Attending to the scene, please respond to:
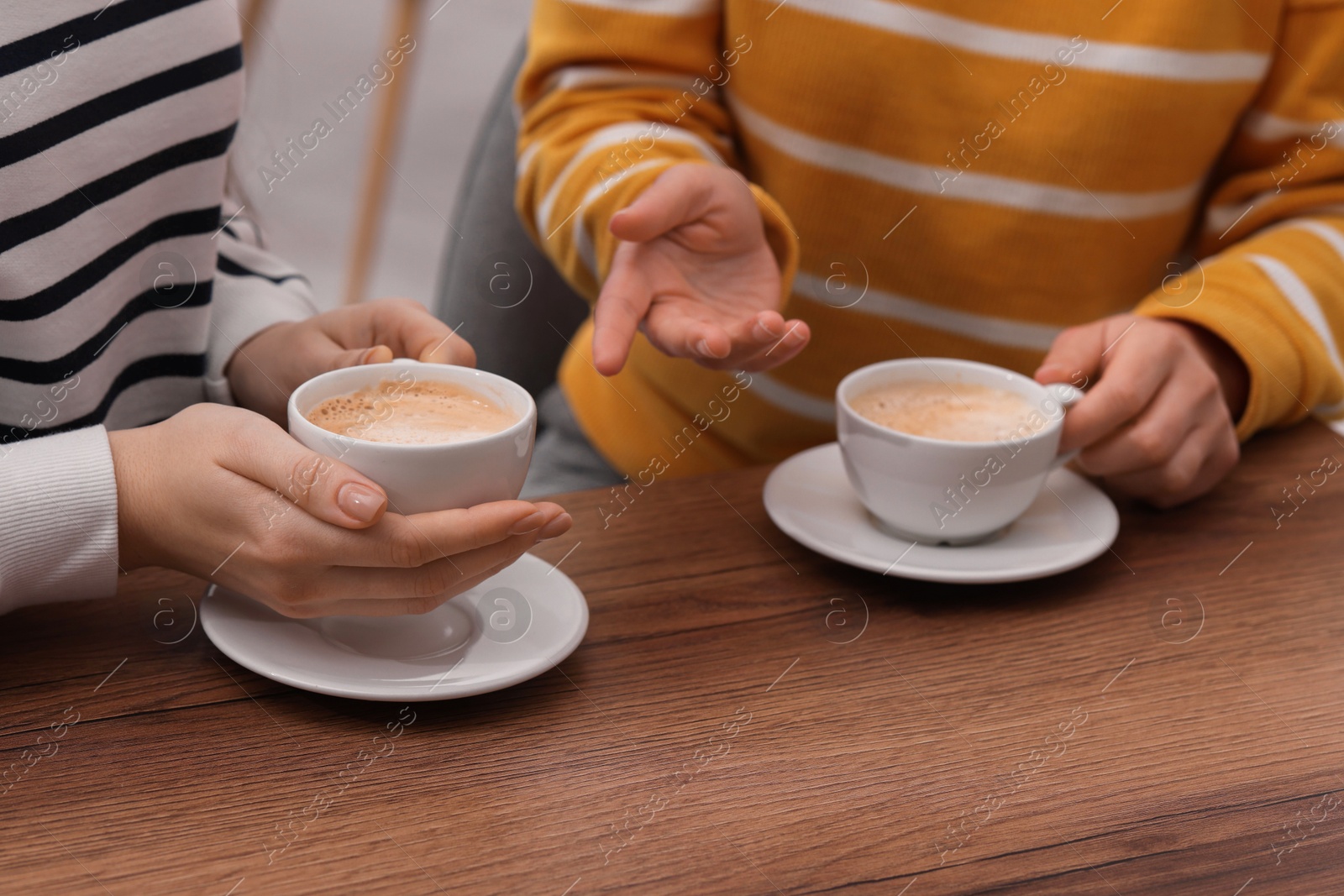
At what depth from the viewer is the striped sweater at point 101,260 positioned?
1.88ft

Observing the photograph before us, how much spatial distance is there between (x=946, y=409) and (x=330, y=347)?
429 millimetres

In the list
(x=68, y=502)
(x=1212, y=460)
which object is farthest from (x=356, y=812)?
(x=1212, y=460)

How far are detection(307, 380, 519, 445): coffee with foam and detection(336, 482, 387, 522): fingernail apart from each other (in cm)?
5

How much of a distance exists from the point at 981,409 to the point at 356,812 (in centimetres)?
51

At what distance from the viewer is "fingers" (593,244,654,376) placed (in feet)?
2.26

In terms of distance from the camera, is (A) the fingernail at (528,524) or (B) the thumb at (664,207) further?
(B) the thumb at (664,207)

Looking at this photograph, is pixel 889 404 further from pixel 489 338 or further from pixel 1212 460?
pixel 489 338

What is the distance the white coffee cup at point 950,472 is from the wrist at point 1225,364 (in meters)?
0.19

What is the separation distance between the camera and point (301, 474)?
54cm

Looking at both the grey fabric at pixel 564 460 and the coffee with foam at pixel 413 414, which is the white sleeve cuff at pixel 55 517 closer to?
the coffee with foam at pixel 413 414

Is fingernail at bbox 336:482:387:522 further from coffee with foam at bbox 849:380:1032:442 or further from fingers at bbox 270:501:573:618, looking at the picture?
coffee with foam at bbox 849:380:1032:442

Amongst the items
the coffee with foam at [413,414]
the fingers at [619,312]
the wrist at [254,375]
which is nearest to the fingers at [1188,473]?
the fingers at [619,312]

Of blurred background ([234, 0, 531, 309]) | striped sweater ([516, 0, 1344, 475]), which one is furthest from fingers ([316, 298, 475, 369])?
blurred background ([234, 0, 531, 309])

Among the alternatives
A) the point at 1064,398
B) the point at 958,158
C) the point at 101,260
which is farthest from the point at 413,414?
the point at 958,158
